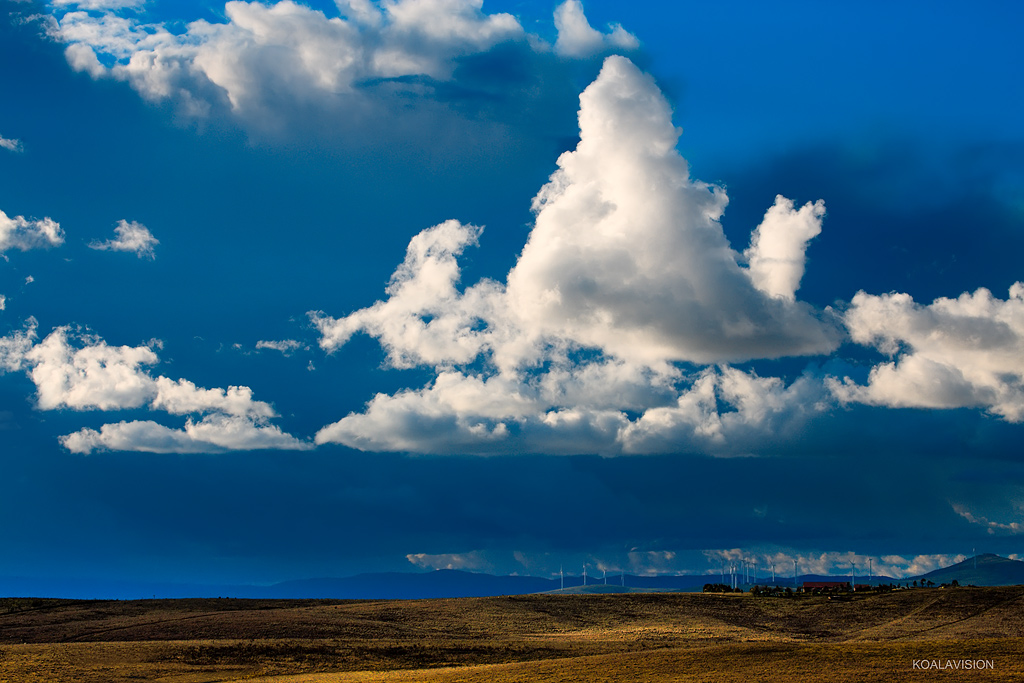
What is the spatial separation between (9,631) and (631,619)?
3716 inches

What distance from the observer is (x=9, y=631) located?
137 metres

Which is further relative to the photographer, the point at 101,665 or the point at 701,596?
the point at 701,596

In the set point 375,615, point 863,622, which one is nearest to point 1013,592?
point 863,622

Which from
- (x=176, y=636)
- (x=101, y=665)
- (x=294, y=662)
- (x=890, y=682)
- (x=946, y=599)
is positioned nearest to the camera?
(x=890, y=682)

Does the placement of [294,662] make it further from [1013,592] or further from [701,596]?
[1013,592]

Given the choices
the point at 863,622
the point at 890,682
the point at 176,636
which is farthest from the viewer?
the point at 863,622

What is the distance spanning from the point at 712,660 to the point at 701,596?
110638 mm

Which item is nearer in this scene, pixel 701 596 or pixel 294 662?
pixel 294 662

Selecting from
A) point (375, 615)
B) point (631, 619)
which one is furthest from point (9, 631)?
point (631, 619)

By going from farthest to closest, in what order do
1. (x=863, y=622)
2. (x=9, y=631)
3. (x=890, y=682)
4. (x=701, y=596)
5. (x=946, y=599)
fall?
(x=701, y=596) → (x=946, y=599) → (x=863, y=622) → (x=9, y=631) → (x=890, y=682)

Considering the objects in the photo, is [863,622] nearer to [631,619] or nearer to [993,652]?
[631,619]

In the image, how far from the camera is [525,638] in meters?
132

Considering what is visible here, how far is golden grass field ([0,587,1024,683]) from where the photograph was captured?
86375mm

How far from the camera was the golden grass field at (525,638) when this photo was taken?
8638cm
